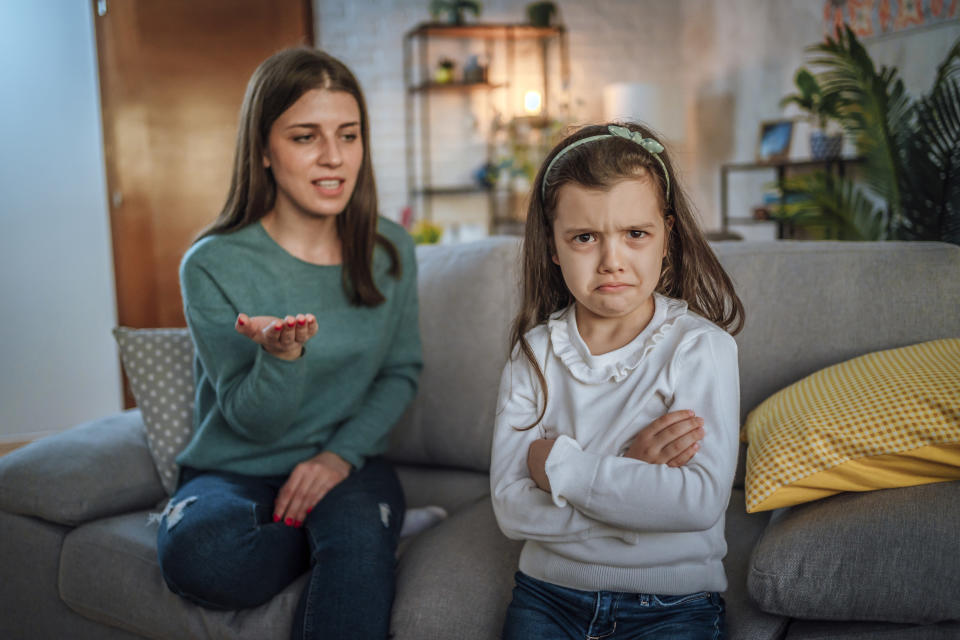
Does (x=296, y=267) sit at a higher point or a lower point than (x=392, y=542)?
higher

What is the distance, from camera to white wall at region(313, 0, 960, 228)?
4.66m

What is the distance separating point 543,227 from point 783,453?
1.48 feet

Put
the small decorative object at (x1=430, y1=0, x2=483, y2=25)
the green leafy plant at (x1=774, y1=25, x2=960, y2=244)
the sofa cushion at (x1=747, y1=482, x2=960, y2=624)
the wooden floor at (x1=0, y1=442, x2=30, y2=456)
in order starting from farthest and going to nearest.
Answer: the small decorative object at (x1=430, y1=0, x2=483, y2=25)
the wooden floor at (x1=0, y1=442, x2=30, y2=456)
the green leafy plant at (x1=774, y1=25, x2=960, y2=244)
the sofa cushion at (x1=747, y1=482, x2=960, y2=624)

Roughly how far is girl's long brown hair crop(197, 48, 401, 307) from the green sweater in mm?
36

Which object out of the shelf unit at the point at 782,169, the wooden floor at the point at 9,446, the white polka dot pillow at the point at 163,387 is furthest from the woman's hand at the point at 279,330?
the wooden floor at the point at 9,446

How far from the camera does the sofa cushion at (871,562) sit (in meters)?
1.01

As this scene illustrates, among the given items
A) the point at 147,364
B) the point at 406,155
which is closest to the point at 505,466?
the point at 147,364

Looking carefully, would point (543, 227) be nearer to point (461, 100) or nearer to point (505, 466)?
point (505, 466)

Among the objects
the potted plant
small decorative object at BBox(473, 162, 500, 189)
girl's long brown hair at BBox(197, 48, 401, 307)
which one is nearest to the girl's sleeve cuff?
girl's long brown hair at BBox(197, 48, 401, 307)

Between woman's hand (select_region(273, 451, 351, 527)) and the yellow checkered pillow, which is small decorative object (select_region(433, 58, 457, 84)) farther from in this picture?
the yellow checkered pillow

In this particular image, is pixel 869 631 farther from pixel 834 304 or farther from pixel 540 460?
pixel 834 304

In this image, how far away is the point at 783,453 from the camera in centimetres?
116

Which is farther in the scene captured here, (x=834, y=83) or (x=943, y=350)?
(x=834, y=83)

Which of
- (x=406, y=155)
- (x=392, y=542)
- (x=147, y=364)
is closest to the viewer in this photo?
(x=392, y=542)
